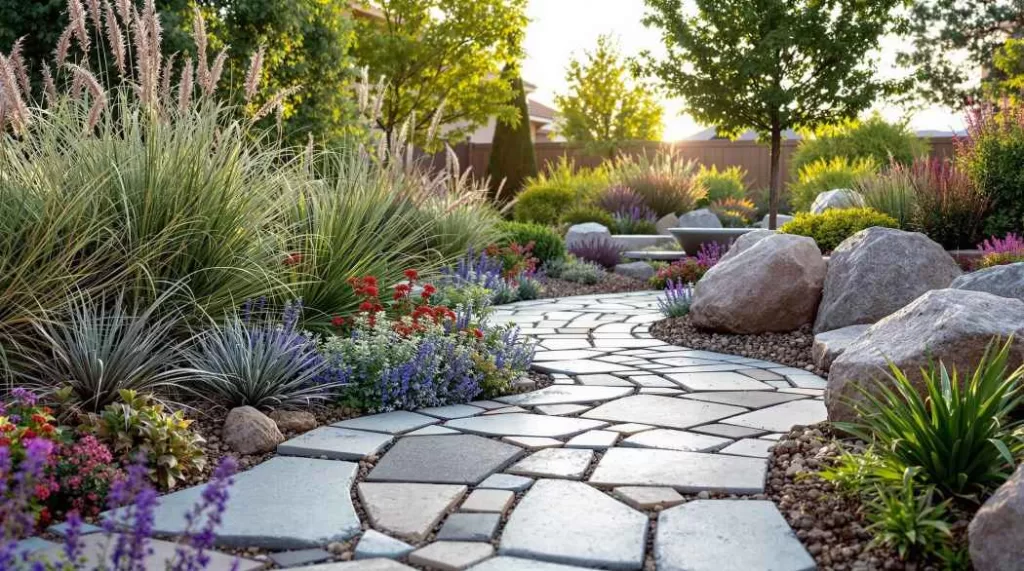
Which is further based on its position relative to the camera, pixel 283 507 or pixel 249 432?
pixel 249 432

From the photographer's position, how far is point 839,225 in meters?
8.53

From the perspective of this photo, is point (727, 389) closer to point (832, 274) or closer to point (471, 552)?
point (832, 274)

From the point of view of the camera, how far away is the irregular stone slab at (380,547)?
9.39 ft

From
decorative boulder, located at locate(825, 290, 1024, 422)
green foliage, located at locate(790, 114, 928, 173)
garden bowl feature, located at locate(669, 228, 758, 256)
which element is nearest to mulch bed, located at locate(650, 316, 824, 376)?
decorative boulder, located at locate(825, 290, 1024, 422)

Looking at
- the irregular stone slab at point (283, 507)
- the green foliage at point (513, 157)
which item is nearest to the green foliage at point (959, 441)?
the irregular stone slab at point (283, 507)

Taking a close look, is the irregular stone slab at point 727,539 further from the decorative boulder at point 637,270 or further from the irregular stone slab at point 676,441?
the decorative boulder at point 637,270

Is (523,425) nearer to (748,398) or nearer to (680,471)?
(680,471)

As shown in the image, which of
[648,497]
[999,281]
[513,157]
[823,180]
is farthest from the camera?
[513,157]

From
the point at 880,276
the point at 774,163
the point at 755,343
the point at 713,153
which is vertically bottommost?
the point at 755,343

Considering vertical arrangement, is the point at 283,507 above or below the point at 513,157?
below

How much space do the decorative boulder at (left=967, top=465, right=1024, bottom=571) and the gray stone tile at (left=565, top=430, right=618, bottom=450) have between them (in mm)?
1737

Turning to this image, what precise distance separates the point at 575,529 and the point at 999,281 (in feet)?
12.3

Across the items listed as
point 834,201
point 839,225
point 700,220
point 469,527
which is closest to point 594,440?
point 469,527

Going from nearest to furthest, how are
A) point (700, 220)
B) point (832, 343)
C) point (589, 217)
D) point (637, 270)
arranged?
point (832, 343) → point (637, 270) → point (589, 217) → point (700, 220)
